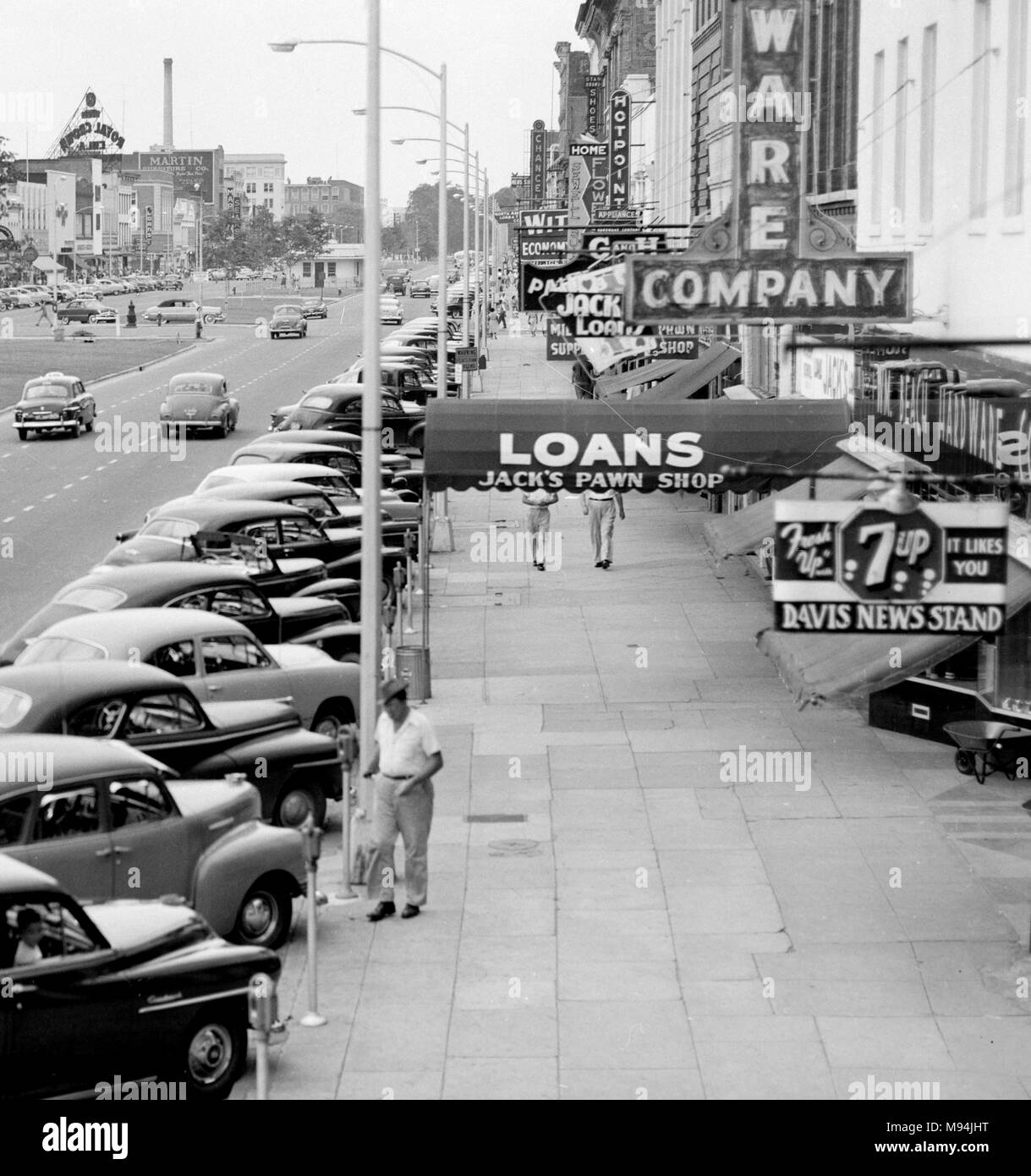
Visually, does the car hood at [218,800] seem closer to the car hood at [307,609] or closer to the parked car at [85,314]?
the car hood at [307,609]

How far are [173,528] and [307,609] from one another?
3603mm

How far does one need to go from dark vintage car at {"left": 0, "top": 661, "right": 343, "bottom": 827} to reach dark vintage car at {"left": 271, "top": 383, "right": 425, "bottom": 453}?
23136 millimetres

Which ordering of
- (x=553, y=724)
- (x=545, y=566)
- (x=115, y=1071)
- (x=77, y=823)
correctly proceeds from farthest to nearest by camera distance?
1. (x=545, y=566)
2. (x=553, y=724)
3. (x=77, y=823)
4. (x=115, y=1071)

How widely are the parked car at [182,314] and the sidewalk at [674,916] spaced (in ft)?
265

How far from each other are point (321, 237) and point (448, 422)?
15733 cm

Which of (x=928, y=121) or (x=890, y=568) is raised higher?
(x=928, y=121)

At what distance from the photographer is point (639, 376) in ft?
120

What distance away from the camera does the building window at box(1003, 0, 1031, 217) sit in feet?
51.4

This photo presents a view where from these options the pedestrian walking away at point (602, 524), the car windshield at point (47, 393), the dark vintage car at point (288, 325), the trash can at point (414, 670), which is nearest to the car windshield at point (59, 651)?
the trash can at point (414, 670)

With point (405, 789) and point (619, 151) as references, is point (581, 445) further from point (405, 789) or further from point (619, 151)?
point (619, 151)

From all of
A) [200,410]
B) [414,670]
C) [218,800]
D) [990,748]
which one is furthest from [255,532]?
[200,410]
